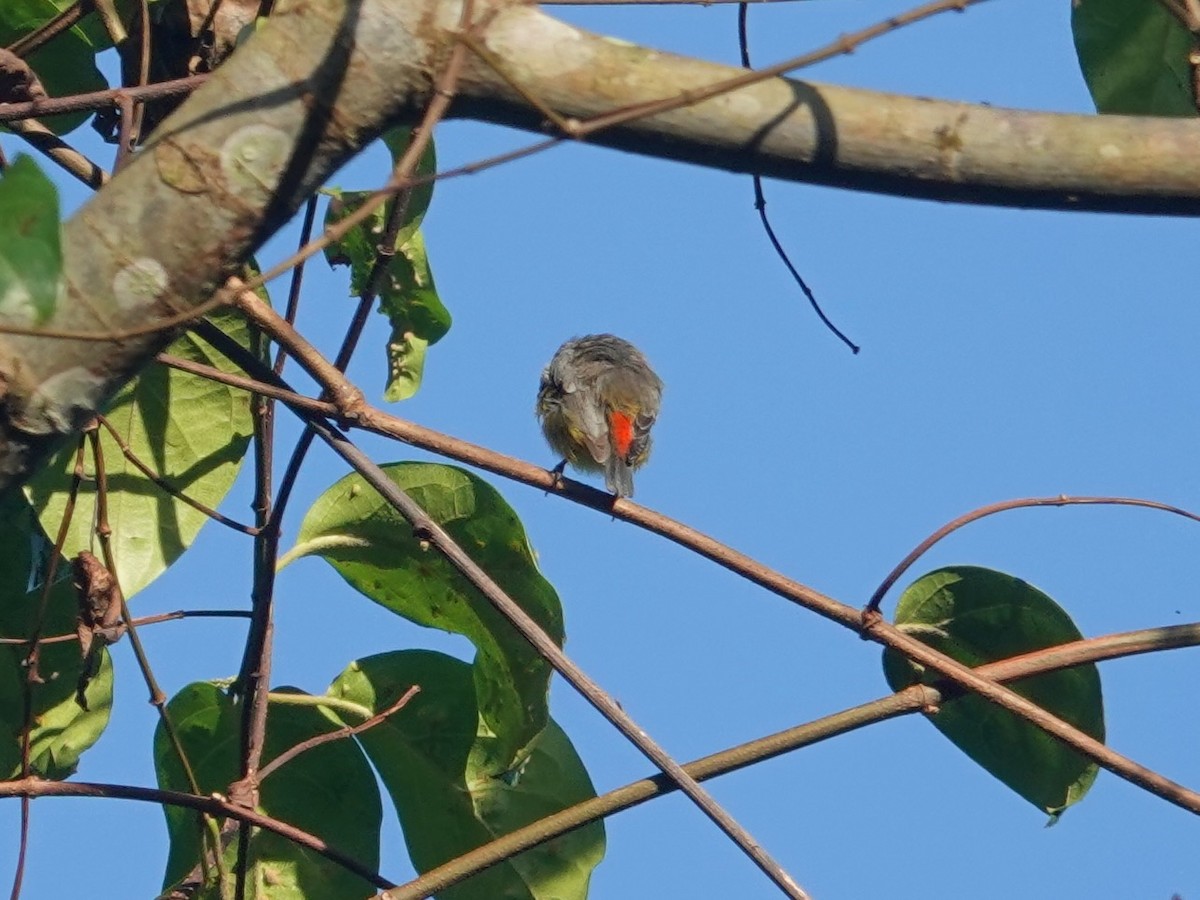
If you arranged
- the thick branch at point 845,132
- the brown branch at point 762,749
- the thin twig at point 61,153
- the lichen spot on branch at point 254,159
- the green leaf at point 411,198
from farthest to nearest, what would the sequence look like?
the green leaf at point 411,198, the thin twig at point 61,153, the brown branch at point 762,749, the lichen spot on branch at point 254,159, the thick branch at point 845,132

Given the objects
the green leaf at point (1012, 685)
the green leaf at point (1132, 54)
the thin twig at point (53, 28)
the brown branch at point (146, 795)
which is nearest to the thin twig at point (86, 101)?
the thin twig at point (53, 28)

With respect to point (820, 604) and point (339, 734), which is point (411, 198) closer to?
point (339, 734)

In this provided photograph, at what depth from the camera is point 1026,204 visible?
5.12ft

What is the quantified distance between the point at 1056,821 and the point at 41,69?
2461 millimetres

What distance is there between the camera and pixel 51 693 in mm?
2928

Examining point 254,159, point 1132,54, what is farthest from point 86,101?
point 1132,54

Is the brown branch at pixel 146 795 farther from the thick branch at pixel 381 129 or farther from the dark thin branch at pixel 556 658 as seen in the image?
the thick branch at pixel 381 129

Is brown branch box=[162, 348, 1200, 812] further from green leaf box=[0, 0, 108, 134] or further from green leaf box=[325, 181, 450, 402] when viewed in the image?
green leaf box=[325, 181, 450, 402]

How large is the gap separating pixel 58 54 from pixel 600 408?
9.95 feet

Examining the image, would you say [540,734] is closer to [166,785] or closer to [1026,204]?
[166,785]

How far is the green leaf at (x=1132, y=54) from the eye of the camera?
288 cm

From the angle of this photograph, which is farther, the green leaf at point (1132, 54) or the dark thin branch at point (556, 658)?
the green leaf at point (1132, 54)

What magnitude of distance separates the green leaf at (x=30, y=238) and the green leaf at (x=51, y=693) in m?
1.71

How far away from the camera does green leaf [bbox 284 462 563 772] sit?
2.79m
